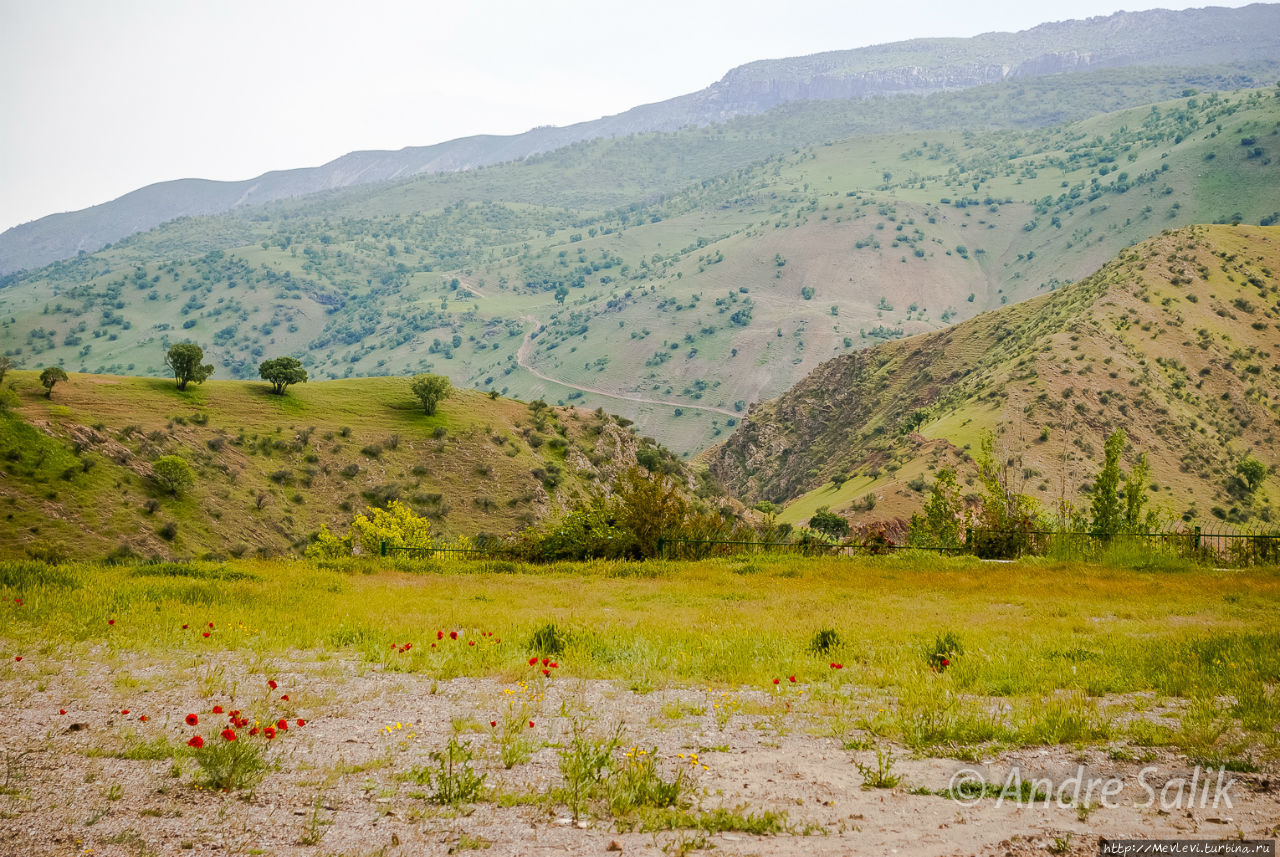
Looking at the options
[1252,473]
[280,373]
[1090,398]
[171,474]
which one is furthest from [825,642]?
[280,373]

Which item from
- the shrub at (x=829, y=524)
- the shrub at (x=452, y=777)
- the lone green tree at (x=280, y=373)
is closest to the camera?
the shrub at (x=452, y=777)

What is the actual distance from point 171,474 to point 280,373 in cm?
1743

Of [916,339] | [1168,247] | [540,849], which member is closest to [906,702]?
[540,849]

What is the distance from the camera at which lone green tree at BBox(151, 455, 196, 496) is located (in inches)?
2156

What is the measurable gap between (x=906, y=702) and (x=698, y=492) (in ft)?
217

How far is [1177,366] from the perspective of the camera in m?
76.2

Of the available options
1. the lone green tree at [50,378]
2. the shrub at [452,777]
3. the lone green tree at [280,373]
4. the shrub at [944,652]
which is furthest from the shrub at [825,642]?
the lone green tree at [280,373]

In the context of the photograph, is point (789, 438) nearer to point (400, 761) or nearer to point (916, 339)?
point (916, 339)

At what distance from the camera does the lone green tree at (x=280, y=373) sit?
70.1 metres

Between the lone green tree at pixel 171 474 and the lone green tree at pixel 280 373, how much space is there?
50.4 ft

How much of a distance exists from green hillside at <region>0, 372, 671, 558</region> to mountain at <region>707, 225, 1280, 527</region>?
23.0 m

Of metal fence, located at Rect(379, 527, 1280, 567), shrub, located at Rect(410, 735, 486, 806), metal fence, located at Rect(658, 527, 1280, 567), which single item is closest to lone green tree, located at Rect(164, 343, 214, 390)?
metal fence, located at Rect(379, 527, 1280, 567)

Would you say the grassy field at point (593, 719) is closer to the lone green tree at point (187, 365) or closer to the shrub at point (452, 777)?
the shrub at point (452, 777)

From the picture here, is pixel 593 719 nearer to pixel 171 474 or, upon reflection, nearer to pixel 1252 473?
pixel 171 474
